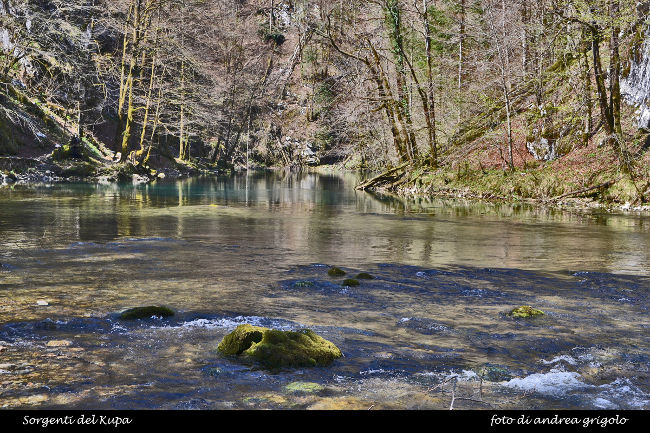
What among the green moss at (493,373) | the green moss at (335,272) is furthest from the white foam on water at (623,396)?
the green moss at (335,272)

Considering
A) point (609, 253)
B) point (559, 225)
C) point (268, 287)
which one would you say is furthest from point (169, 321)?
point (559, 225)

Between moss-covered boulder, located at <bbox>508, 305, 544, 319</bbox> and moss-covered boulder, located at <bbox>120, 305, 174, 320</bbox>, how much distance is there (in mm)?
4109

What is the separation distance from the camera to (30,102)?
38500mm

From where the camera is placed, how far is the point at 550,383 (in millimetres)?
A: 5219

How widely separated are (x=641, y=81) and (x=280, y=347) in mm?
23752

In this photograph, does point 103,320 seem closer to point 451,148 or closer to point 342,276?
point 342,276

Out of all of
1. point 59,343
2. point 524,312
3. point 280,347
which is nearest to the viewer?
point 280,347

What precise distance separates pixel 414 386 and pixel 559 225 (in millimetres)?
13642

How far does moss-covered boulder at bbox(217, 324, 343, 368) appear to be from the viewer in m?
5.56

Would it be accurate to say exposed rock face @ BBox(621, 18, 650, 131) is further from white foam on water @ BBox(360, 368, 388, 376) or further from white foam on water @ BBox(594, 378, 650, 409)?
white foam on water @ BBox(360, 368, 388, 376)

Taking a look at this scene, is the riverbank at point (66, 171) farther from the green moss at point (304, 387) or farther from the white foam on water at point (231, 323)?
the green moss at point (304, 387)

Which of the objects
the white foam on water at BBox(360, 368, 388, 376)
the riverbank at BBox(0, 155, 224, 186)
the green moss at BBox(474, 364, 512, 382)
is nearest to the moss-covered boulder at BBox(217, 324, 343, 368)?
the white foam on water at BBox(360, 368, 388, 376)

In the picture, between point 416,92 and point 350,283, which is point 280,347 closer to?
point 350,283

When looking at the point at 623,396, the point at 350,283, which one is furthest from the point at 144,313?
the point at 623,396
